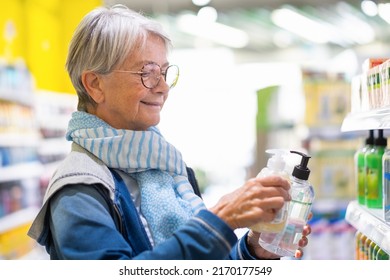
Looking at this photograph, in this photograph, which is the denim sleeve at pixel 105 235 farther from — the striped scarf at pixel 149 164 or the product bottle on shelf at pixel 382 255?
the product bottle on shelf at pixel 382 255

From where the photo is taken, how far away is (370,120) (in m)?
1.71

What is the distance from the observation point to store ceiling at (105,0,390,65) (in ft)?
24.6

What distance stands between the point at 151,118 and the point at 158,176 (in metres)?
0.14

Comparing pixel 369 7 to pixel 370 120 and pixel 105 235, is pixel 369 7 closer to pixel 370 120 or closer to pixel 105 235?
pixel 370 120

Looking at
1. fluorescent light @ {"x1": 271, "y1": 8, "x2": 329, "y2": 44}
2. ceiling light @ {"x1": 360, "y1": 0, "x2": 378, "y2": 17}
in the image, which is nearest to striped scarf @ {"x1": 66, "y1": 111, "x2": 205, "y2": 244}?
ceiling light @ {"x1": 360, "y1": 0, "x2": 378, "y2": 17}

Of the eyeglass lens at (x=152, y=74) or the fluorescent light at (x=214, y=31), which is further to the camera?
the fluorescent light at (x=214, y=31)

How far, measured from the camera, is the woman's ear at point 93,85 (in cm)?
142

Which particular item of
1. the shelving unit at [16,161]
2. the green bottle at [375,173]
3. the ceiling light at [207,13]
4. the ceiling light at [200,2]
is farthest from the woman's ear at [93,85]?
the ceiling light at [207,13]

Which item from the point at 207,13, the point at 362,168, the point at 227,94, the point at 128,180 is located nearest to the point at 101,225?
the point at 128,180

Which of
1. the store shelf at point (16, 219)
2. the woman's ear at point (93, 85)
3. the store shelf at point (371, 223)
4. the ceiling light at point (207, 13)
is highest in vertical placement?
the ceiling light at point (207, 13)

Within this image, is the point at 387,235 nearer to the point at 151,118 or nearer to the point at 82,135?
the point at 151,118

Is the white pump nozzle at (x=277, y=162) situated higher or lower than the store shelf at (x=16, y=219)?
higher

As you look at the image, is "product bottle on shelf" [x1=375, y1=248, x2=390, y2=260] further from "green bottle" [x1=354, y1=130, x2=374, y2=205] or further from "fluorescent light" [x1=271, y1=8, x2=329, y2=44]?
A: "fluorescent light" [x1=271, y1=8, x2=329, y2=44]

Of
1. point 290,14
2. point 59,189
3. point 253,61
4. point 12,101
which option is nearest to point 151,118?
point 59,189
